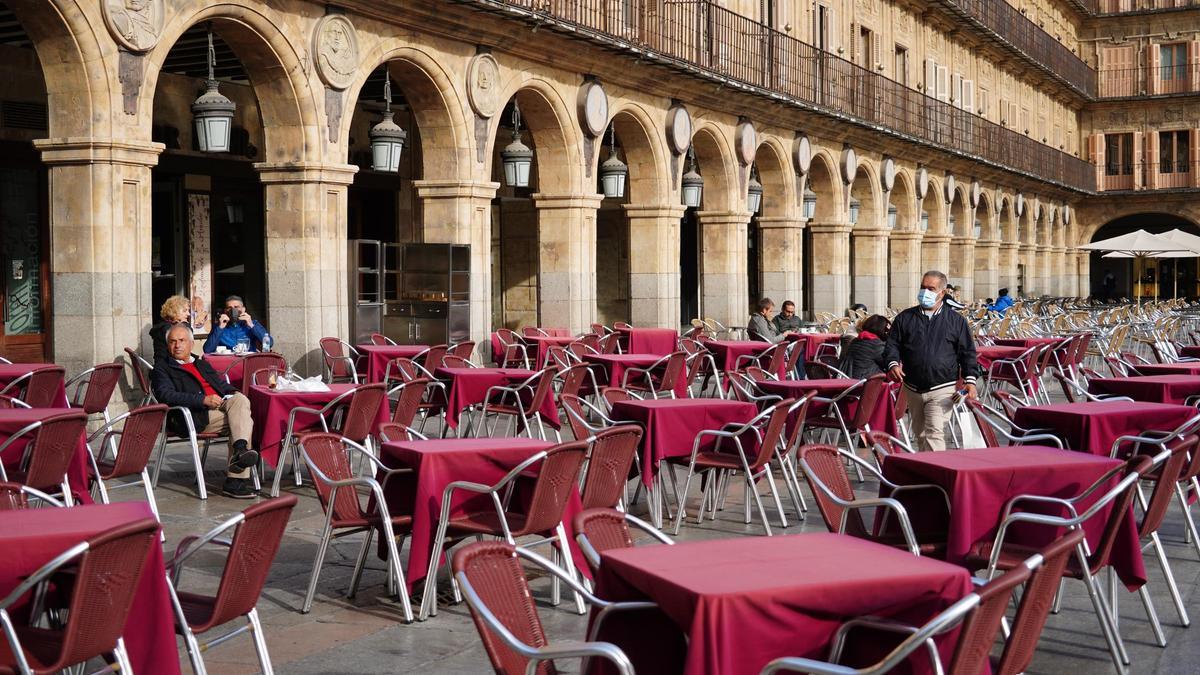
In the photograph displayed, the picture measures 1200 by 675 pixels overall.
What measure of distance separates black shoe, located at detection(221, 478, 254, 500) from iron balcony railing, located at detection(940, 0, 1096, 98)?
1040 inches

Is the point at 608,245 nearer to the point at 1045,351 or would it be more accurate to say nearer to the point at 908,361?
the point at 1045,351

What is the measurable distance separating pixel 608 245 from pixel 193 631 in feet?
73.0

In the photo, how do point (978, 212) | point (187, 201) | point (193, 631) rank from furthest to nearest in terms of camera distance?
point (978, 212)
point (187, 201)
point (193, 631)

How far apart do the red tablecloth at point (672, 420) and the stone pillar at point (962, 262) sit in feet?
95.1

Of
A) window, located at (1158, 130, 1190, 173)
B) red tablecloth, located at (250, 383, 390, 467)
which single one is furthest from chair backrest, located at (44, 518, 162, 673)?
window, located at (1158, 130, 1190, 173)

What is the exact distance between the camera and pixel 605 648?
340 cm

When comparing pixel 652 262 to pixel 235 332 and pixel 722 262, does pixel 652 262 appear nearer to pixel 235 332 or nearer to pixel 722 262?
pixel 722 262

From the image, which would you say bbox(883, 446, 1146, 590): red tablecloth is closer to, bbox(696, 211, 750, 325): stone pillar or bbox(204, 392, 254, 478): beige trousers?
bbox(204, 392, 254, 478): beige trousers

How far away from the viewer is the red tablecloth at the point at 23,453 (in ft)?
22.5

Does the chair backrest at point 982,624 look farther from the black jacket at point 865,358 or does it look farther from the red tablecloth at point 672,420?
the black jacket at point 865,358

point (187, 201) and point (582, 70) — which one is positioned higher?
point (582, 70)

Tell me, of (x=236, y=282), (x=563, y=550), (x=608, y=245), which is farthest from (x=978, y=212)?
(x=563, y=550)

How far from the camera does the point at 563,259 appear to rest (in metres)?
18.0

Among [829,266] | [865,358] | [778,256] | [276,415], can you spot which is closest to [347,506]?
[276,415]
